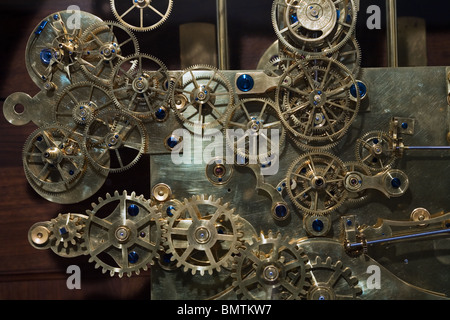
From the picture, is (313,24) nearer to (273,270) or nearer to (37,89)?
(273,270)

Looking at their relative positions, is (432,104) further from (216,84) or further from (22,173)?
(22,173)

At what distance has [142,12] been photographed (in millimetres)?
2193

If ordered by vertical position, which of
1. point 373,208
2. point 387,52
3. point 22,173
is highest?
point 387,52

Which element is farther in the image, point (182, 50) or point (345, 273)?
point (182, 50)

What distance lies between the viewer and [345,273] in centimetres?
214

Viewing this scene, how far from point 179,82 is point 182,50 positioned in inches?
8.9

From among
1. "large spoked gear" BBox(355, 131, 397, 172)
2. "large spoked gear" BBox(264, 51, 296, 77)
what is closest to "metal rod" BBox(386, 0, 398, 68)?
"large spoked gear" BBox(355, 131, 397, 172)

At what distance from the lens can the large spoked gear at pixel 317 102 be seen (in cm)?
212

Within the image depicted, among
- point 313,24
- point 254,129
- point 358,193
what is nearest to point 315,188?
point 358,193

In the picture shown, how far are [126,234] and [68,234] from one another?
27 centimetres

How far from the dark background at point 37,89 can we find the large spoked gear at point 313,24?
0.17 meters

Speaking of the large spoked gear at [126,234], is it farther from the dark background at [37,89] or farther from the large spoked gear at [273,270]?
the large spoked gear at [273,270]

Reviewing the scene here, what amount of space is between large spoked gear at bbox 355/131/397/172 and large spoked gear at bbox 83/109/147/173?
0.93 metres
